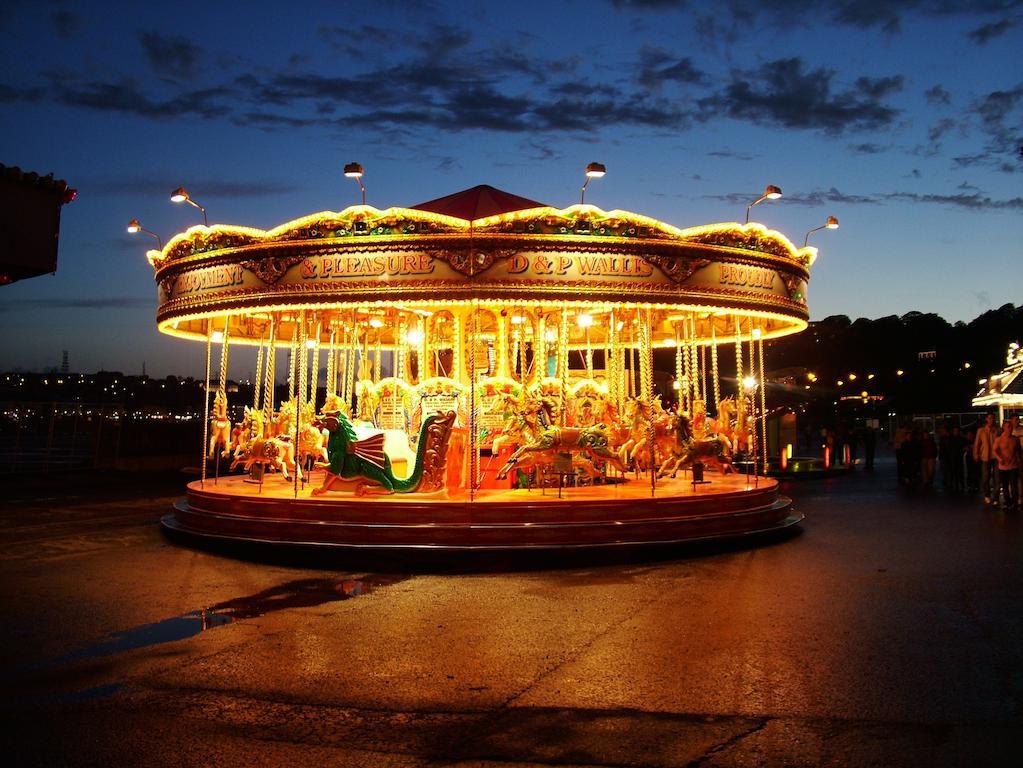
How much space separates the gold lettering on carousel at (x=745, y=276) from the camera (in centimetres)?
1259

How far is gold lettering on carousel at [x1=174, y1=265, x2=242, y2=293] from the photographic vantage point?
40.9 feet

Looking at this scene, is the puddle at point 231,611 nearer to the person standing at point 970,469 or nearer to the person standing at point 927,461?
the person standing at point 970,469

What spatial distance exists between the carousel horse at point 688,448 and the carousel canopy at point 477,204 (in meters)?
4.08

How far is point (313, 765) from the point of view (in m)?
4.09

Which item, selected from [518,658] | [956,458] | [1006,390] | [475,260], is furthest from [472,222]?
[1006,390]

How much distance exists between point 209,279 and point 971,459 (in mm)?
16893

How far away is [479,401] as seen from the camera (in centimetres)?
1407

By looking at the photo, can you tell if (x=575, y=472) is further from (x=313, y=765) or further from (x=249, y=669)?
(x=313, y=765)

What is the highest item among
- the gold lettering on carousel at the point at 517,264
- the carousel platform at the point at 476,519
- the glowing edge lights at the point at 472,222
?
the glowing edge lights at the point at 472,222

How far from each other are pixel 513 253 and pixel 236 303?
4.23 metres

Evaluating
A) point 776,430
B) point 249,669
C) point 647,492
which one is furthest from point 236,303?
point 776,430

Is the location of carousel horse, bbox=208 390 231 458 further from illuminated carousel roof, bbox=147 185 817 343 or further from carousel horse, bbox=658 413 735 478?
carousel horse, bbox=658 413 735 478

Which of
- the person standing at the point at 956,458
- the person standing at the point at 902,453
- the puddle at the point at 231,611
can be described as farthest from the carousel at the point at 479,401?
the person standing at the point at 902,453

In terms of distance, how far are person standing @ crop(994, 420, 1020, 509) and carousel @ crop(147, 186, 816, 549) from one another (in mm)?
3991
